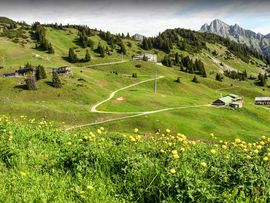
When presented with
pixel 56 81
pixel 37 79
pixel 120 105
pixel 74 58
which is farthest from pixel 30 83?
pixel 74 58

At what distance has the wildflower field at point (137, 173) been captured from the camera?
26.1ft

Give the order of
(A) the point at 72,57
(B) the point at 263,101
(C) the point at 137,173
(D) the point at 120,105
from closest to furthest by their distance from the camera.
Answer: (C) the point at 137,173 < (D) the point at 120,105 < (B) the point at 263,101 < (A) the point at 72,57

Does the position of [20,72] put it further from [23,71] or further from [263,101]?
[263,101]

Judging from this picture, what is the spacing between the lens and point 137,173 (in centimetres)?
908

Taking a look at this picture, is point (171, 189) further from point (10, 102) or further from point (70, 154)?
point (10, 102)

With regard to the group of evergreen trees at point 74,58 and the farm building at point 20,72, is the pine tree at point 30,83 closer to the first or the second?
the farm building at point 20,72

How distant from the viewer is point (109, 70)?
611 ft

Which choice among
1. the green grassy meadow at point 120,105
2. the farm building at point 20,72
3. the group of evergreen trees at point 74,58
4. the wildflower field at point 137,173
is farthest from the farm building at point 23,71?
the wildflower field at point 137,173

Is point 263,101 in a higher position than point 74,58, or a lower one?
lower

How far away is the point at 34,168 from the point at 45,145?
3112 mm

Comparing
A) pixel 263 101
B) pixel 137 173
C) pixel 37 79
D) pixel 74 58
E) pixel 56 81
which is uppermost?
pixel 137 173

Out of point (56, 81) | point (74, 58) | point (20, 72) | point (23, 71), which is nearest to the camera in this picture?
point (56, 81)

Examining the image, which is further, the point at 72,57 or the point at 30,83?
the point at 72,57

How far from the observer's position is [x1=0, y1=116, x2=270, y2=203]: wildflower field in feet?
26.1
